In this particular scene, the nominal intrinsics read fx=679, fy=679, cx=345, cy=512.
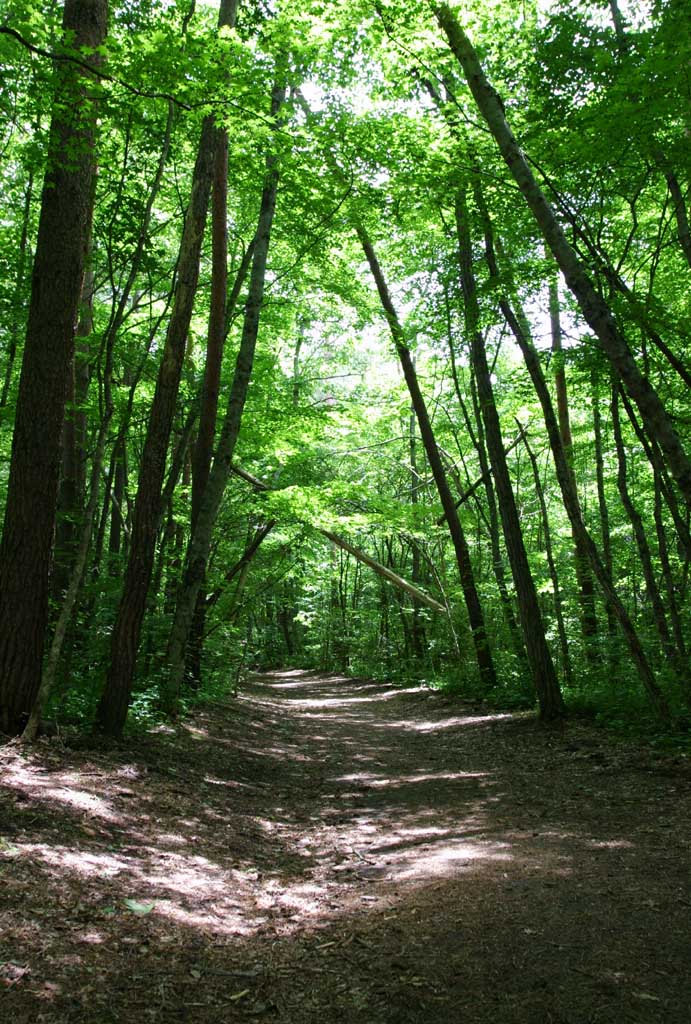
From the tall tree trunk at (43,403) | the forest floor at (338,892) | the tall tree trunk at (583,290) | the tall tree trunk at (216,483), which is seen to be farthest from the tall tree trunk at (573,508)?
the tall tree trunk at (43,403)

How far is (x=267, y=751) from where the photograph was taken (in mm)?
9125

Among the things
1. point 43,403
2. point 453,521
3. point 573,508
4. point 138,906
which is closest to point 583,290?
point 573,508

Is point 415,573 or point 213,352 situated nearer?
point 213,352

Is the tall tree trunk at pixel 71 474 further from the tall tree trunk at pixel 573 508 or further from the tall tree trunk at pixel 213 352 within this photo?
the tall tree trunk at pixel 573 508

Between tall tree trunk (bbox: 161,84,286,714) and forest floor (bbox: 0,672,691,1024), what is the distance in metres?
1.56

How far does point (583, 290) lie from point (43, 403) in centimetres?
464

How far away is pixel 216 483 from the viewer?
9.41 m

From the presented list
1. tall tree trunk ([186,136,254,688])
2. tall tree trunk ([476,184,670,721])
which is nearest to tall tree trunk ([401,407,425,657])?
tall tree trunk ([476,184,670,721])

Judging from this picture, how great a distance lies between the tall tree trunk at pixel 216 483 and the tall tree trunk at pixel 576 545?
14.3ft

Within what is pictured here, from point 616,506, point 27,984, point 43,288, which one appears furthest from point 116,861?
point 616,506

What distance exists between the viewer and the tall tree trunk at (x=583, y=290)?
4.92m

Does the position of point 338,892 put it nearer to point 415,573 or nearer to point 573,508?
point 573,508

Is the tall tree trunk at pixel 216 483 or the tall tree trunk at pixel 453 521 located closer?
the tall tree trunk at pixel 216 483

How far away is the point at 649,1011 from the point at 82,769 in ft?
14.6
